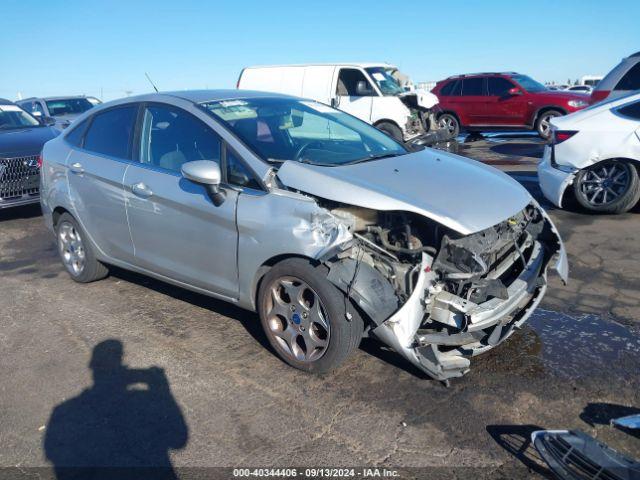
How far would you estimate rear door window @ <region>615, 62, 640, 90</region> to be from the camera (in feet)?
31.2

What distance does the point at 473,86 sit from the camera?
1542cm

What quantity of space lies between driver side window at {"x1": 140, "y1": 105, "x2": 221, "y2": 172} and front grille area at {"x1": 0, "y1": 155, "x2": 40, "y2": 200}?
4.41 m

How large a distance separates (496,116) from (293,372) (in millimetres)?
13163

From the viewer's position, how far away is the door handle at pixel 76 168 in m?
4.82

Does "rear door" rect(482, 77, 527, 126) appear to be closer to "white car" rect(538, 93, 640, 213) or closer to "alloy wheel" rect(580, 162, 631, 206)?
"white car" rect(538, 93, 640, 213)

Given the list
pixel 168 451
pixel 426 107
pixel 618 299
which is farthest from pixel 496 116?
pixel 168 451

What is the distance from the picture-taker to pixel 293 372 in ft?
11.8

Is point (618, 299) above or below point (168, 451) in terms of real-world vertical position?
above

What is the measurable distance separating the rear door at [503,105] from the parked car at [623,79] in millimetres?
4695

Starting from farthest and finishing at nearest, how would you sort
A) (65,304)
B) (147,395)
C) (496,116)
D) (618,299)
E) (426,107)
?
(496,116)
(426,107)
(65,304)
(618,299)
(147,395)

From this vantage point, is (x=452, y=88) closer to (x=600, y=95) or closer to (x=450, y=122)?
(x=450, y=122)

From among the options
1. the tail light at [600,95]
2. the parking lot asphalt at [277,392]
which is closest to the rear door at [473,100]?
the tail light at [600,95]

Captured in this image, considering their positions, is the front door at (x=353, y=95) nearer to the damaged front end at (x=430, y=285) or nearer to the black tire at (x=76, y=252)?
the black tire at (x=76, y=252)

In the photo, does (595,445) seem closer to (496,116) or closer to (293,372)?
(293,372)
